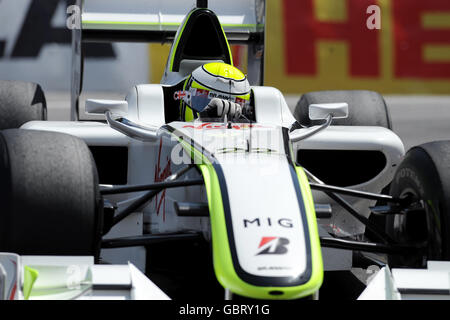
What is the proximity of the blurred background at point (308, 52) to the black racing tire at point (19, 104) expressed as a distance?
20.6 ft

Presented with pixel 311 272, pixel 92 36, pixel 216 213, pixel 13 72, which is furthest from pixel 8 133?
pixel 13 72

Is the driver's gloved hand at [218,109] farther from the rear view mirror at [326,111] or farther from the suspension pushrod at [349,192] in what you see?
the suspension pushrod at [349,192]

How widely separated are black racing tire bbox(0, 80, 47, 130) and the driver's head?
4.39ft

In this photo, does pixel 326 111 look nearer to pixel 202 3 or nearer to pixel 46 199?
pixel 202 3

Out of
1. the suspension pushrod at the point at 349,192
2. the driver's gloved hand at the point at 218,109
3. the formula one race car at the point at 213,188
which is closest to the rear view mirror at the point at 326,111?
the formula one race car at the point at 213,188

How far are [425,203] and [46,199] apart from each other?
63.3 inches

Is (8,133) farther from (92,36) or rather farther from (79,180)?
(92,36)

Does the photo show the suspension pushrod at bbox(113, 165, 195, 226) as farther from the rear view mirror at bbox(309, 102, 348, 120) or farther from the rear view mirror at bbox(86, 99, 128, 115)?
the rear view mirror at bbox(309, 102, 348, 120)

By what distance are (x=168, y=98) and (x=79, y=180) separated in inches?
71.9

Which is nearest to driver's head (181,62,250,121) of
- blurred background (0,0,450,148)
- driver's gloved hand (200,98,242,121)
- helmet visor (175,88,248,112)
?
helmet visor (175,88,248,112)

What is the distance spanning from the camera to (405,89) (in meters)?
12.1

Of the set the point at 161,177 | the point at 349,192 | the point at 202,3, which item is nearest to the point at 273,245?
the point at 349,192

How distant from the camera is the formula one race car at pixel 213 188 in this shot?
3.03 meters

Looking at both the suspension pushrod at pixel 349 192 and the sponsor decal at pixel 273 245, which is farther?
the suspension pushrod at pixel 349 192
